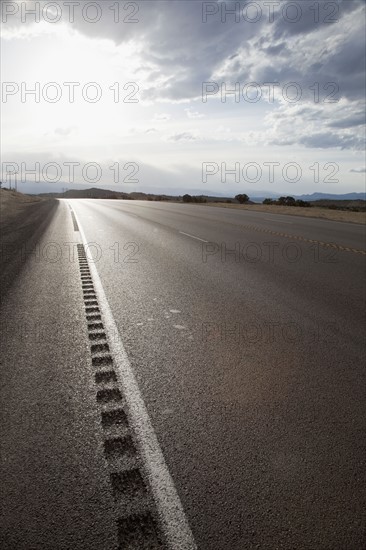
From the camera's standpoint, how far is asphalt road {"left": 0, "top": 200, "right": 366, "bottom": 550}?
1.90 meters

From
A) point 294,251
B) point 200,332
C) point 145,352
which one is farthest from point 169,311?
point 294,251

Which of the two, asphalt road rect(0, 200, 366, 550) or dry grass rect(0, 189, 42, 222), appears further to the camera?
dry grass rect(0, 189, 42, 222)

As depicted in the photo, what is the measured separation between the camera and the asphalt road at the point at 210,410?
1.90 meters

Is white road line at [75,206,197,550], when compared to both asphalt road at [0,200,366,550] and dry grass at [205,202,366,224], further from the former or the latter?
dry grass at [205,202,366,224]

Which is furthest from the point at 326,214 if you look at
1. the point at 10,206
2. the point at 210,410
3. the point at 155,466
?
the point at 155,466

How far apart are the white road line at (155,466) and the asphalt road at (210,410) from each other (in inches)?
1.9

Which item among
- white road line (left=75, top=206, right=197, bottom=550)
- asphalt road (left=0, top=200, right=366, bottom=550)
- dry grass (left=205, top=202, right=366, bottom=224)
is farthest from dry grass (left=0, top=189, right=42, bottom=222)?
dry grass (left=205, top=202, right=366, bottom=224)

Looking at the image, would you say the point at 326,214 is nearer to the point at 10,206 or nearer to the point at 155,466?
the point at 10,206

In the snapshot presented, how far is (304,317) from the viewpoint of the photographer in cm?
505

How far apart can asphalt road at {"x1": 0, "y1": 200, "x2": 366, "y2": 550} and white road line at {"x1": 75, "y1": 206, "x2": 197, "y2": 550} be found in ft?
0.16

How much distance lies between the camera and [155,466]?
7.26 feet

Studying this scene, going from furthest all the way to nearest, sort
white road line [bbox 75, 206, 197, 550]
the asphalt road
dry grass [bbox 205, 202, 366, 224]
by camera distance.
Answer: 1. dry grass [bbox 205, 202, 366, 224]
2. the asphalt road
3. white road line [bbox 75, 206, 197, 550]

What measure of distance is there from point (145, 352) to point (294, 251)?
7413mm

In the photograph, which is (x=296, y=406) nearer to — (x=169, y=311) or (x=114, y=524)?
(x=114, y=524)
